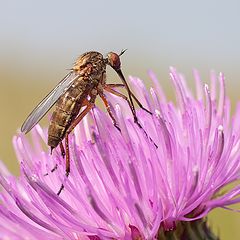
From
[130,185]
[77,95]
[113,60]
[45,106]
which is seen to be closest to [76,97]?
[77,95]

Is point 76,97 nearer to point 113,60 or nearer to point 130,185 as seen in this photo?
point 113,60

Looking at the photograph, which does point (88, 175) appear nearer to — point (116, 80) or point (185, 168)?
point (185, 168)

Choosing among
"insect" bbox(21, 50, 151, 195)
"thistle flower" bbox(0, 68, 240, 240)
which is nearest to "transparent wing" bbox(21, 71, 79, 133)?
→ "insect" bbox(21, 50, 151, 195)

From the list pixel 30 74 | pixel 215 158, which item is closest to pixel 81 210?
pixel 215 158

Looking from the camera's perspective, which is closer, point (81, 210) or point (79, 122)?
point (81, 210)

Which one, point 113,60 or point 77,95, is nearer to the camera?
point 77,95

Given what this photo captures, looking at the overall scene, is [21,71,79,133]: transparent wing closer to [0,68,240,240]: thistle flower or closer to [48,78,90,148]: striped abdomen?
[48,78,90,148]: striped abdomen

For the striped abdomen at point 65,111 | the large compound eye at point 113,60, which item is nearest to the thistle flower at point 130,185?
the striped abdomen at point 65,111
